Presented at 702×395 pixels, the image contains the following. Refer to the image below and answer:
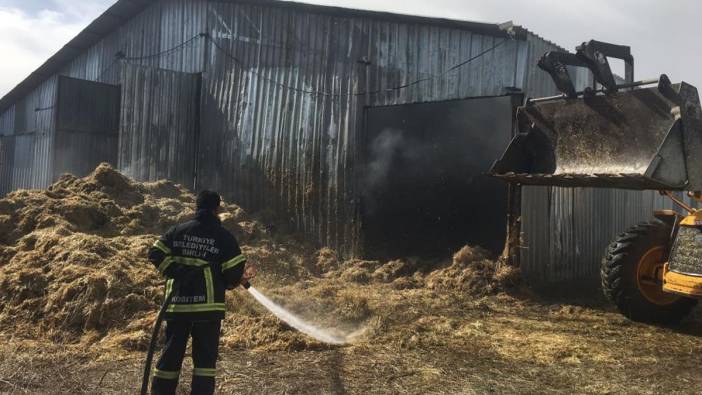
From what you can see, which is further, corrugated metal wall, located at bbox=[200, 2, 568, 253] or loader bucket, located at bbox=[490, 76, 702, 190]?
corrugated metal wall, located at bbox=[200, 2, 568, 253]

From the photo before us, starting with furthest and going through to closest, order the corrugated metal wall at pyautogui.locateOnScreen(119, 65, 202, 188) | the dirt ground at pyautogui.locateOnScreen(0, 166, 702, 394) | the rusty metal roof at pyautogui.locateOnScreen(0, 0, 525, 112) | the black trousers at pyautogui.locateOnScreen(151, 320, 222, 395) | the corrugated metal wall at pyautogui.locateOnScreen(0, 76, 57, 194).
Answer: the corrugated metal wall at pyautogui.locateOnScreen(0, 76, 57, 194) < the corrugated metal wall at pyautogui.locateOnScreen(119, 65, 202, 188) < the rusty metal roof at pyautogui.locateOnScreen(0, 0, 525, 112) < the dirt ground at pyautogui.locateOnScreen(0, 166, 702, 394) < the black trousers at pyautogui.locateOnScreen(151, 320, 222, 395)

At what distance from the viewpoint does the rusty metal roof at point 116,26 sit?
10127mm

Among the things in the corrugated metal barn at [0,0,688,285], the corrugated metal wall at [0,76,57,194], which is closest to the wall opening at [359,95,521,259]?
the corrugated metal barn at [0,0,688,285]

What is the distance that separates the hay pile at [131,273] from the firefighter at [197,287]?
1.84 m

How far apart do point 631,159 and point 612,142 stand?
360 mm

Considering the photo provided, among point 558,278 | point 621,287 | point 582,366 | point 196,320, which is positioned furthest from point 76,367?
point 558,278

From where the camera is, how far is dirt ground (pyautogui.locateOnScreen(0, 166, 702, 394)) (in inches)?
199

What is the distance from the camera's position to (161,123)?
14.1 metres

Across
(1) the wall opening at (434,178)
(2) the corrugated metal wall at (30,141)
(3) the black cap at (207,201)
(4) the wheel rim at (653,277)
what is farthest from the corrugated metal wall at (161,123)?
(4) the wheel rim at (653,277)

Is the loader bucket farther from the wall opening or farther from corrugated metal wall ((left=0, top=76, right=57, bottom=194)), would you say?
corrugated metal wall ((left=0, top=76, right=57, bottom=194))

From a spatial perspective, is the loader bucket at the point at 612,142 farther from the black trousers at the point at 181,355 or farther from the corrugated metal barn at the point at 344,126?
the black trousers at the point at 181,355

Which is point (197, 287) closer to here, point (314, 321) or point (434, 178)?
point (314, 321)

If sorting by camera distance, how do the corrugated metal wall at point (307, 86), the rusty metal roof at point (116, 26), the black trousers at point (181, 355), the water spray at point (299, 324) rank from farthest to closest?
the corrugated metal wall at point (307, 86), the rusty metal roof at point (116, 26), the water spray at point (299, 324), the black trousers at point (181, 355)

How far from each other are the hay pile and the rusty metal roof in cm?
405
